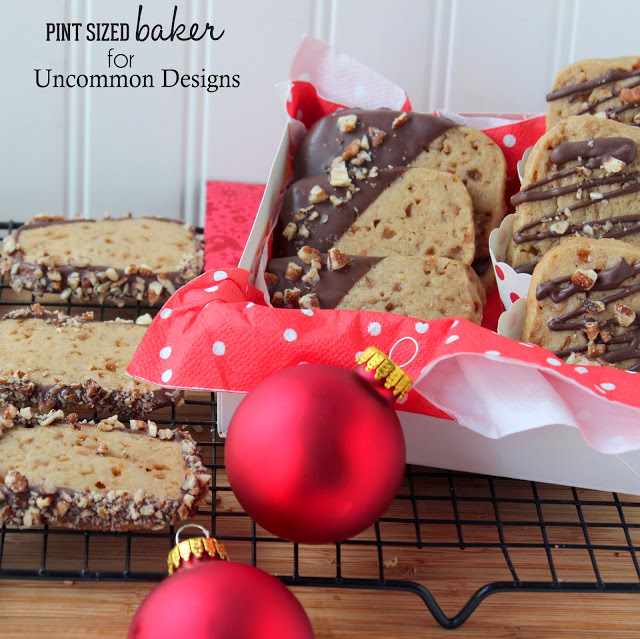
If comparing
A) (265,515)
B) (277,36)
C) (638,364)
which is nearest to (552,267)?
(638,364)

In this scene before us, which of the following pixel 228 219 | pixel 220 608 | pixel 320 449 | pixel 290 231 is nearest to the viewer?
pixel 220 608

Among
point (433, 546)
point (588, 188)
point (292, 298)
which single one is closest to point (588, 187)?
point (588, 188)

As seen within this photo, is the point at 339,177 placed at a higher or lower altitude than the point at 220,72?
lower

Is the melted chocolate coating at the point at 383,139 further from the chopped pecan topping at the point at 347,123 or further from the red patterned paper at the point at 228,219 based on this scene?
the red patterned paper at the point at 228,219

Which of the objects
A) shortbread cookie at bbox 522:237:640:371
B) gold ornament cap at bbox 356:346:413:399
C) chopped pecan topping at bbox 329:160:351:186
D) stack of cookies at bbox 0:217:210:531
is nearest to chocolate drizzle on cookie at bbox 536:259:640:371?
shortbread cookie at bbox 522:237:640:371

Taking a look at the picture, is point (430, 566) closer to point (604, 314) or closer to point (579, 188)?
point (604, 314)

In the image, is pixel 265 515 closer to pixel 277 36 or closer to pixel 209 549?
pixel 209 549

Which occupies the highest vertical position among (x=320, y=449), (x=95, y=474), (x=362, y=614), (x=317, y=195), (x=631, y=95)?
(x=631, y=95)

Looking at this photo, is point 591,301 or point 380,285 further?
point 380,285
